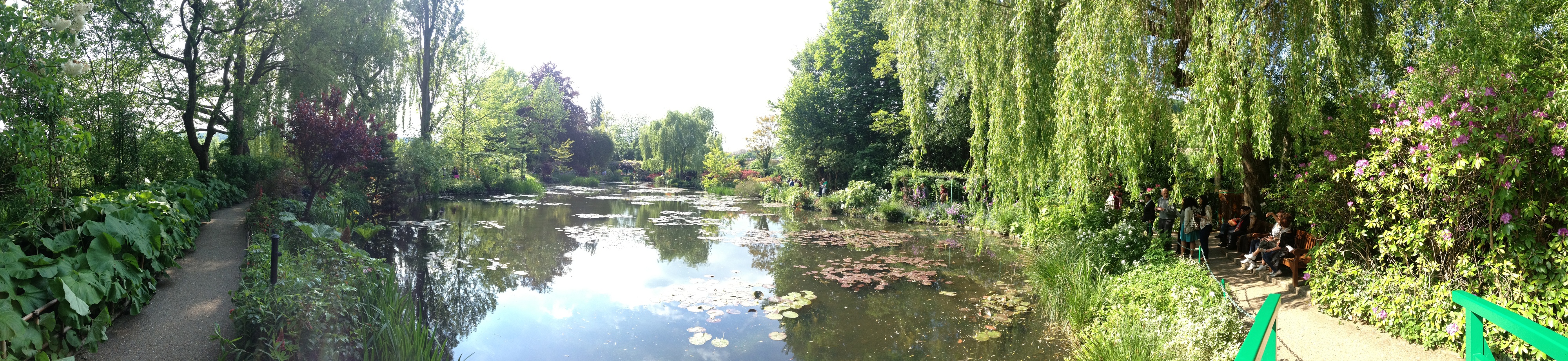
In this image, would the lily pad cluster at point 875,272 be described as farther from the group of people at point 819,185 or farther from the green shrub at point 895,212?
the group of people at point 819,185

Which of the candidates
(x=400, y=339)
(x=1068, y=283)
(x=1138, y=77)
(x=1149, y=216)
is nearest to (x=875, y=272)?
(x=1068, y=283)

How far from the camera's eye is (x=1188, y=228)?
776 cm

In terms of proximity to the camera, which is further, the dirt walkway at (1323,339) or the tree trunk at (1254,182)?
the tree trunk at (1254,182)

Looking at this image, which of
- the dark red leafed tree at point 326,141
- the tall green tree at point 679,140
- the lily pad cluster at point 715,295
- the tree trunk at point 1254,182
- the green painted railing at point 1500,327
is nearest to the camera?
the green painted railing at point 1500,327

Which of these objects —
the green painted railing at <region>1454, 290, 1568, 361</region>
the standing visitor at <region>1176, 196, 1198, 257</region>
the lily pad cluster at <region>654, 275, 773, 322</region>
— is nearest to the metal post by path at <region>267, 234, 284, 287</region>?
the lily pad cluster at <region>654, 275, 773, 322</region>

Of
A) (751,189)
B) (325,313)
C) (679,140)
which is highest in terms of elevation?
(679,140)

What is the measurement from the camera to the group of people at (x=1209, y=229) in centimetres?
657

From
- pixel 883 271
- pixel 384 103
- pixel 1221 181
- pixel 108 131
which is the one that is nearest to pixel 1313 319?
pixel 883 271

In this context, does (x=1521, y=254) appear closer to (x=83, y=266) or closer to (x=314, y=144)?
(x=83, y=266)

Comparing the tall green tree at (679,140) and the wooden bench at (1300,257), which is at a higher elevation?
the tall green tree at (679,140)

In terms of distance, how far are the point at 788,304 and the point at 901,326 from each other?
1.32 m

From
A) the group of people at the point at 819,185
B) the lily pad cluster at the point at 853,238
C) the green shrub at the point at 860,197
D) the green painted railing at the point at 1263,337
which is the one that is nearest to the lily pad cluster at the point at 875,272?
the lily pad cluster at the point at 853,238

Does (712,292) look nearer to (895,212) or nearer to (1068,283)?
(1068,283)

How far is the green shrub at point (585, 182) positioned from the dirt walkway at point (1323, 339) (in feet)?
115
